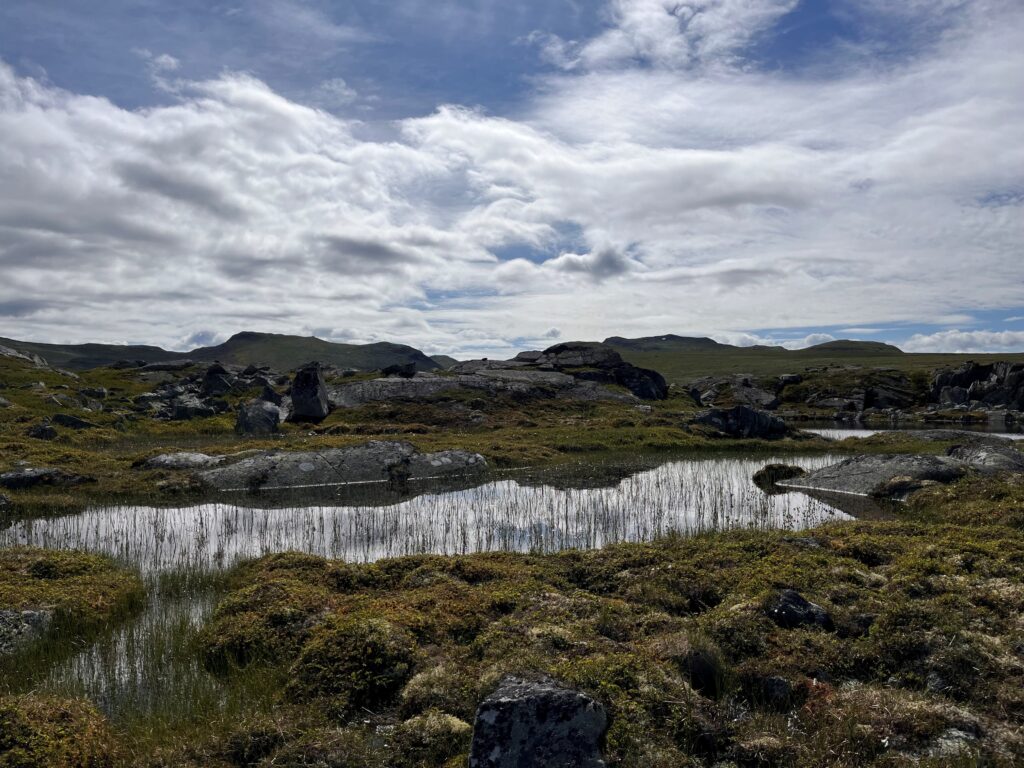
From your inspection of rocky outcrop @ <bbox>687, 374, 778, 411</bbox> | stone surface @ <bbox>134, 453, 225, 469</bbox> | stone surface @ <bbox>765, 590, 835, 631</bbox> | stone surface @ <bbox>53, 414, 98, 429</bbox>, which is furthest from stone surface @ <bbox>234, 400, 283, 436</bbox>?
rocky outcrop @ <bbox>687, 374, 778, 411</bbox>

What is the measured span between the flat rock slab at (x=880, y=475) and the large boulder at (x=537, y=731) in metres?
26.6

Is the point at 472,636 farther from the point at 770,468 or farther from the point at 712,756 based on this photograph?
the point at 770,468

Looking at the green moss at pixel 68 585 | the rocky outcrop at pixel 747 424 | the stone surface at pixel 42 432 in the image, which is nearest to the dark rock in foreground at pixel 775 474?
the rocky outcrop at pixel 747 424

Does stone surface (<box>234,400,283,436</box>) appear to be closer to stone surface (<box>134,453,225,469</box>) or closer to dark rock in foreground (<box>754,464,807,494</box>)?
stone surface (<box>134,453,225,469</box>)

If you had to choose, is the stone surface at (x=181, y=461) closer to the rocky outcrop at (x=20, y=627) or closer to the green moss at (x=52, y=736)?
the rocky outcrop at (x=20, y=627)

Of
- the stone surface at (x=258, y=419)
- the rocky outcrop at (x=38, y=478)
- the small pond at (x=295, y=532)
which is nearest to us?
the small pond at (x=295, y=532)

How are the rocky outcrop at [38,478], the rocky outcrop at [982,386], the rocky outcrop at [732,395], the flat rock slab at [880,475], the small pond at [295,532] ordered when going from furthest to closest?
the rocky outcrop at [732,395] < the rocky outcrop at [982,386] < the rocky outcrop at [38,478] < the flat rock slab at [880,475] < the small pond at [295,532]

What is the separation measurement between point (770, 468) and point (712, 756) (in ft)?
102

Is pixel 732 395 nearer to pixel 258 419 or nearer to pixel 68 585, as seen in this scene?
pixel 258 419

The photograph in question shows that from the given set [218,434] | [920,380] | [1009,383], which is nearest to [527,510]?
[218,434]

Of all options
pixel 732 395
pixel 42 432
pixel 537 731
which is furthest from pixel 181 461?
pixel 732 395

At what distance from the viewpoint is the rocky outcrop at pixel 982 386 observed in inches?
3890

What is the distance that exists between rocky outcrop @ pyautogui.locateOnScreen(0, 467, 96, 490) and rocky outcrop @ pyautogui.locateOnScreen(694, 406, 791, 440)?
1865 inches

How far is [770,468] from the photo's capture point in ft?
120
